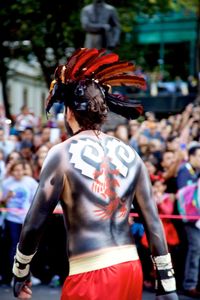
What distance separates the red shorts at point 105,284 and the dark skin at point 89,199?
0.40 feet

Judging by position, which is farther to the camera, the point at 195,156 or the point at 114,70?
the point at 195,156

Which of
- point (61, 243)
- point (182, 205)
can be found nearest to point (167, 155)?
point (182, 205)

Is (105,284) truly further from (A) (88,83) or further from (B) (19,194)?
(B) (19,194)

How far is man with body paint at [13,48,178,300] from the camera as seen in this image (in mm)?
3688

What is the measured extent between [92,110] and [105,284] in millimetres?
889

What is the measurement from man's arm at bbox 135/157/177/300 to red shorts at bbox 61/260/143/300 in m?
0.16

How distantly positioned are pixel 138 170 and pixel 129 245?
1.32 feet

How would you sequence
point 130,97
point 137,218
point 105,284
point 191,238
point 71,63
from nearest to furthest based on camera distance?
point 105,284 → point 71,63 → point 191,238 → point 137,218 → point 130,97

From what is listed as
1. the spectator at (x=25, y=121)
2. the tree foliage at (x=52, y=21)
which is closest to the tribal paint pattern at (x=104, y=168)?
the spectator at (x=25, y=121)

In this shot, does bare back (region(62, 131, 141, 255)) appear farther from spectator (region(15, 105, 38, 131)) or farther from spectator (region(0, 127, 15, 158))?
spectator (region(15, 105, 38, 131))

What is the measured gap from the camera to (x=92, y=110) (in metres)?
3.88

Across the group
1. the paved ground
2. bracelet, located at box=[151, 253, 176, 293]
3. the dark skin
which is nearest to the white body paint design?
the dark skin

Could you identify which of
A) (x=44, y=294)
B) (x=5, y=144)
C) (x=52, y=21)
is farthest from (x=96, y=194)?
(x=52, y=21)

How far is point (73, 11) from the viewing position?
79.8 feet
